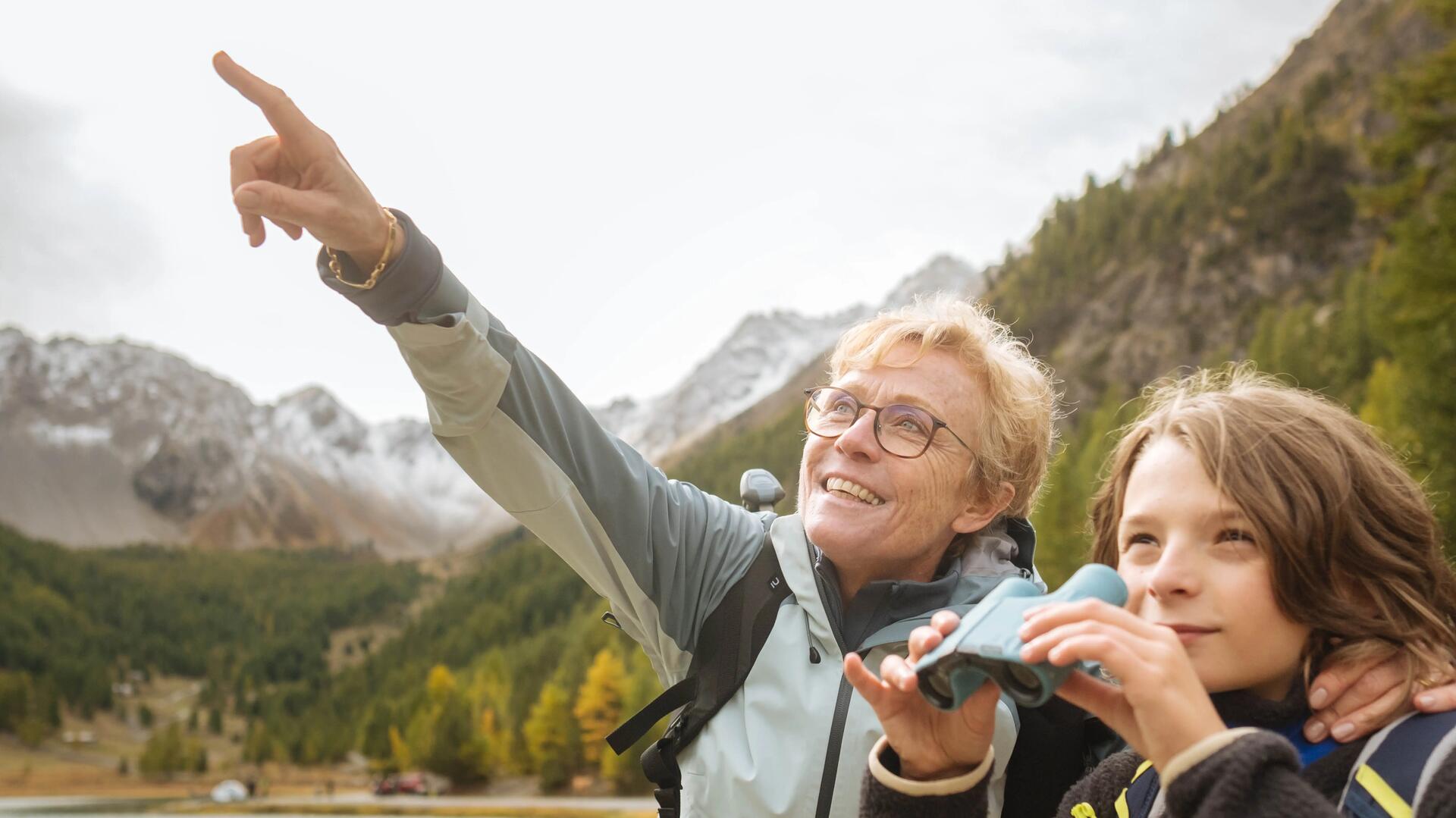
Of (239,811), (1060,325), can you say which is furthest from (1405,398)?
(1060,325)

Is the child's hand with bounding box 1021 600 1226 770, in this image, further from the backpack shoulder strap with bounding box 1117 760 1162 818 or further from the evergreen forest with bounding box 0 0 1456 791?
the evergreen forest with bounding box 0 0 1456 791

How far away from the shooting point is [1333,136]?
365 ft

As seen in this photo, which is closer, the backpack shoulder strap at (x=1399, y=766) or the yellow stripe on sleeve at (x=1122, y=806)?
the backpack shoulder strap at (x=1399, y=766)

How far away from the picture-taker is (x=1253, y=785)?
160 cm

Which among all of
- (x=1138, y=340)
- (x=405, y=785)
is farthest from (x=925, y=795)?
(x=1138, y=340)

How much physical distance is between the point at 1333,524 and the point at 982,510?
4.26 ft

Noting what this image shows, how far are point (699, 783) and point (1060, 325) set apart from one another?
366 ft

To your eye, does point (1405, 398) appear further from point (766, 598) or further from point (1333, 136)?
point (1333, 136)

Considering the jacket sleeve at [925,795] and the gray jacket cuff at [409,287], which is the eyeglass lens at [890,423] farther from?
the gray jacket cuff at [409,287]

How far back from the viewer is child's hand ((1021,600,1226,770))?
5.41 feet

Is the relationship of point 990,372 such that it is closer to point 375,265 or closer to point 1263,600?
point 1263,600

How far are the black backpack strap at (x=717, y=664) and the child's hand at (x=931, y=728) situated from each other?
0.83 m

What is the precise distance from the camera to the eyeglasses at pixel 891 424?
3.11 metres

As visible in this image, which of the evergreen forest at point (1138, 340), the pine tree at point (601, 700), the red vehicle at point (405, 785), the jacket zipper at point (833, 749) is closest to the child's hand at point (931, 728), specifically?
the jacket zipper at point (833, 749)
